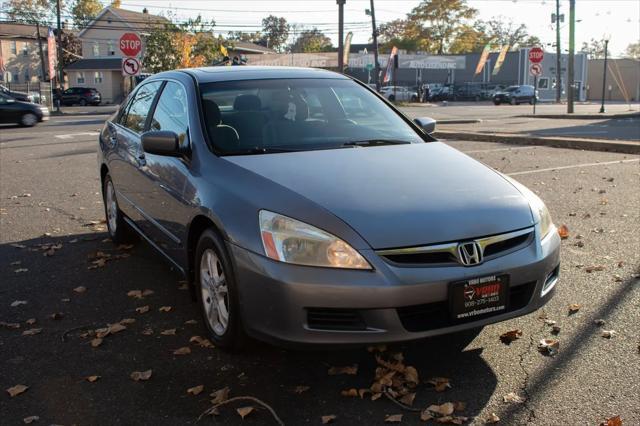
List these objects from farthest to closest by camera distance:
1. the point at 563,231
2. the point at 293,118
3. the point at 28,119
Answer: the point at 28,119, the point at 563,231, the point at 293,118

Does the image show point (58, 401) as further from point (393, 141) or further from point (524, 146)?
point (524, 146)

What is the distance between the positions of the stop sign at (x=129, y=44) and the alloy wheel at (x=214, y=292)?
16.2 meters

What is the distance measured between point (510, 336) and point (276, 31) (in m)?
125

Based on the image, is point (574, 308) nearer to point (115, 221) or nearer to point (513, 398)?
point (513, 398)

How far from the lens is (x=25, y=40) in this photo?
260 feet

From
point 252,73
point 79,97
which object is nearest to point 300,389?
point 252,73

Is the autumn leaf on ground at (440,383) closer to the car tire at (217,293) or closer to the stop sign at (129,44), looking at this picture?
the car tire at (217,293)

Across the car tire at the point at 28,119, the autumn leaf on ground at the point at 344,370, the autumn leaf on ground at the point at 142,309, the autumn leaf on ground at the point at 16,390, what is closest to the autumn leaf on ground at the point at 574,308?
the autumn leaf on ground at the point at 344,370

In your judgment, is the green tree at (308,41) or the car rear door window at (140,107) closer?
the car rear door window at (140,107)

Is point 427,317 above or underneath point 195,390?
above

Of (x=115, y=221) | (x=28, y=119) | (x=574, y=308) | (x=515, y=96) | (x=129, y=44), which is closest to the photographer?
(x=574, y=308)

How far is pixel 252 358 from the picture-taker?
143 inches

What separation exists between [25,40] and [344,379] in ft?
284

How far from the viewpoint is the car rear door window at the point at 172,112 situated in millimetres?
4385
